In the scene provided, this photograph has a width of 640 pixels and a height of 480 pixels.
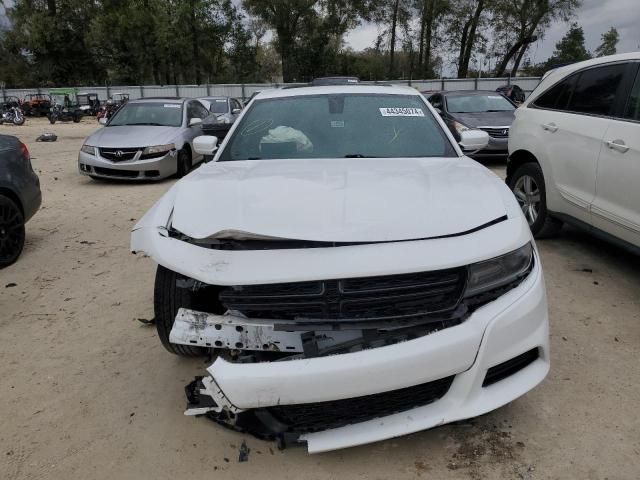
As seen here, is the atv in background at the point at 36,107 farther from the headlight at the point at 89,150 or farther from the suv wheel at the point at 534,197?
the suv wheel at the point at 534,197

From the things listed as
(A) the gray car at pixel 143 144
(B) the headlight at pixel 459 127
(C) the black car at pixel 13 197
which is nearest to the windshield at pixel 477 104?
(B) the headlight at pixel 459 127

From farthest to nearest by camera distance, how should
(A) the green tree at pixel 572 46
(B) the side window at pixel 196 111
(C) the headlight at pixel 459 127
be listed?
(A) the green tree at pixel 572 46 → (B) the side window at pixel 196 111 → (C) the headlight at pixel 459 127

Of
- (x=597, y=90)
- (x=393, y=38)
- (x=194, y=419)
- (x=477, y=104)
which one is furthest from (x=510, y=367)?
(x=393, y=38)

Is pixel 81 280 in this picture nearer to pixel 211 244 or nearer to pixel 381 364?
pixel 211 244

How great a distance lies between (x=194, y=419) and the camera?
103 inches

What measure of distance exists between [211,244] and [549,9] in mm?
39412

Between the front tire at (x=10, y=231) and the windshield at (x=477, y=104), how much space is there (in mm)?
8426

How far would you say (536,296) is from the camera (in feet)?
7.46

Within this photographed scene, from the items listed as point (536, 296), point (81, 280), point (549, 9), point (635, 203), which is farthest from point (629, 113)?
point (549, 9)

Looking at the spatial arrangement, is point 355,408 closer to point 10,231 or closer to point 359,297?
point 359,297

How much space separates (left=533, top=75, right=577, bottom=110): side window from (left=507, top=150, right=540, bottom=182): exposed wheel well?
487 millimetres

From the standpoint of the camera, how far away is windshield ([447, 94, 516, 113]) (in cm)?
1071

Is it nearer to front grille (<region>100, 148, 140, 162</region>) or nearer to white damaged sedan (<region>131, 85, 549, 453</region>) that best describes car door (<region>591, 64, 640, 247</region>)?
white damaged sedan (<region>131, 85, 549, 453</region>)

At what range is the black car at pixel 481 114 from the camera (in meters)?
9.69
